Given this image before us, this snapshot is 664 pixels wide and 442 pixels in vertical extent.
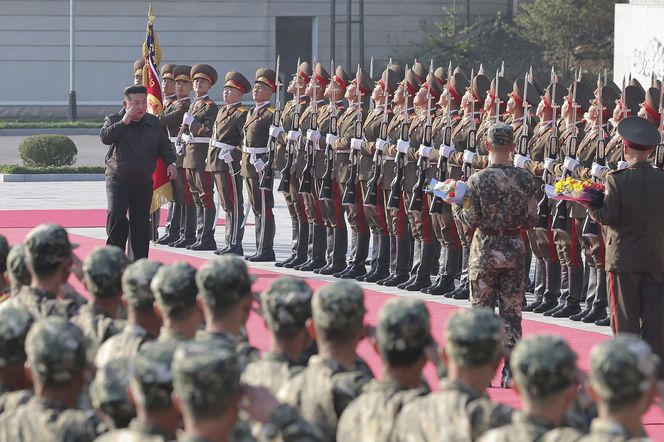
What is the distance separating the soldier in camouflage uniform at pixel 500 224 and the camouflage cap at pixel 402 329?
4.57 meters

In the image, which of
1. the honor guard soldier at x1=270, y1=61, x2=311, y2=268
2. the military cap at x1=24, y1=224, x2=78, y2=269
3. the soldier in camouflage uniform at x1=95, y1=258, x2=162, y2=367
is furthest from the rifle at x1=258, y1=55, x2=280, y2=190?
the soldier in camouflage uniform at x1=95, y1=258, x2=162, y2=367

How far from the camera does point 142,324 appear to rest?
6.74 m

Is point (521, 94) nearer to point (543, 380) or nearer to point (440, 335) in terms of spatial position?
point (440, 335)

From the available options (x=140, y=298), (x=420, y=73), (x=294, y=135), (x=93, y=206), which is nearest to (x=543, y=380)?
(x=140, y=298)

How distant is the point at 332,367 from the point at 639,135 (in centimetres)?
517

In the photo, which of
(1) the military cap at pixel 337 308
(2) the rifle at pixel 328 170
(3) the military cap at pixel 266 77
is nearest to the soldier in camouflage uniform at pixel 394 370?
(1) the military cap at pixel 337 308

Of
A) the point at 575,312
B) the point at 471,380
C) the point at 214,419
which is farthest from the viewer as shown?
the point at 575,312

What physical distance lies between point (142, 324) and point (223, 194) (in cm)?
1040

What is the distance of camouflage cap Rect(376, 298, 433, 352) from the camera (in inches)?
222

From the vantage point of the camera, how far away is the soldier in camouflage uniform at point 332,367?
5762 millimetres

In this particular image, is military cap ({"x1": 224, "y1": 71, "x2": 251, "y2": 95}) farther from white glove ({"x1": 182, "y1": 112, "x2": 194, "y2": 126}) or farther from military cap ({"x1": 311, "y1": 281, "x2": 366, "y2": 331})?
military cap ({"x1": 311, "y1": 281, "x2": 366, "y2": 331})

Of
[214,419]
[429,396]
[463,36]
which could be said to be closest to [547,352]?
[429,396]

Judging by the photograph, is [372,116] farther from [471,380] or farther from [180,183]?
[471,380]

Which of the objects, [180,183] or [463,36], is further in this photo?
[463,36]
